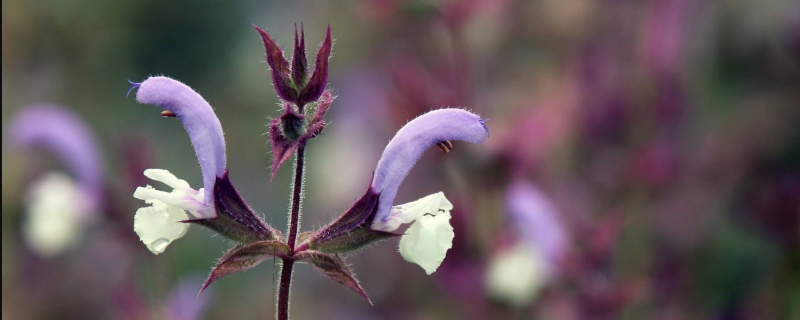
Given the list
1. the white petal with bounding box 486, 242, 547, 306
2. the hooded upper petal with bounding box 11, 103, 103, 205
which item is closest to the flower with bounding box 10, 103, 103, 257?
the hooded upper petal with bounding box 11, 103, 103, 205

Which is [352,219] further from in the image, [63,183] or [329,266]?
[63,183]

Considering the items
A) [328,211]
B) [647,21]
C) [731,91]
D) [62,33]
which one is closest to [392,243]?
[328,211]

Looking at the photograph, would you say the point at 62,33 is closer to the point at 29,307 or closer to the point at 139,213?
the point at 29,307

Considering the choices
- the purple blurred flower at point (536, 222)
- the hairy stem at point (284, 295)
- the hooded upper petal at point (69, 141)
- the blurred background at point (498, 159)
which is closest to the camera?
the hairy stem at point (284, 295)

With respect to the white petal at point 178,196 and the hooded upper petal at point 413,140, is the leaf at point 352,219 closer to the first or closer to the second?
the hooded upper petal at point 413,140

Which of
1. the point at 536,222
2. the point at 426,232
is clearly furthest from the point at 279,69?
the point at 536,222

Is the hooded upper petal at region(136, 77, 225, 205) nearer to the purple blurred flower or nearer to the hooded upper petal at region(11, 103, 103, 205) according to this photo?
the purple blurred flower

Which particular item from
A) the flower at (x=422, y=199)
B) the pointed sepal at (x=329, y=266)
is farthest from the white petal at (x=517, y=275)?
the pointed sepal at (x=329, y=266)
